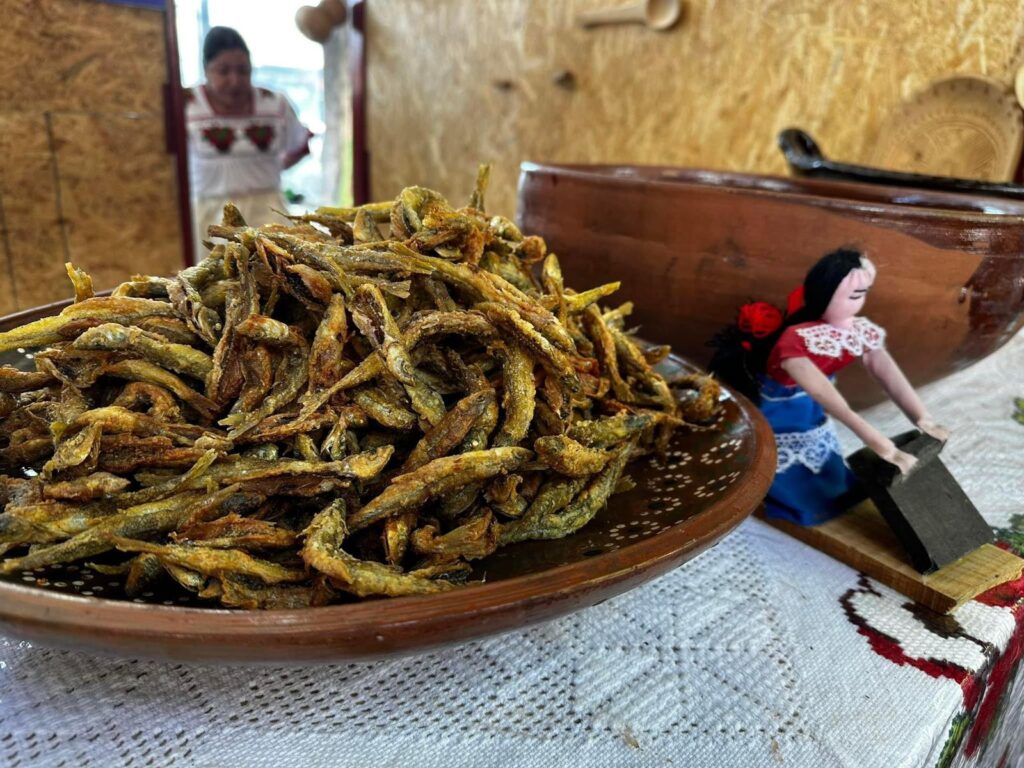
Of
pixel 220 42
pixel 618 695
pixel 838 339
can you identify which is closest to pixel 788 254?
pixel 838 339

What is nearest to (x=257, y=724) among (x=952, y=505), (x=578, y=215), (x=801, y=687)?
(x=801, y=687)

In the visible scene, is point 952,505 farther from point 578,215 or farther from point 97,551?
point 97,551

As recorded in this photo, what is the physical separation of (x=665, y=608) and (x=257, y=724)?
532mm

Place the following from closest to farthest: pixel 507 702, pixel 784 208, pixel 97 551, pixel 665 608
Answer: pixel 97 551
pixel 507 702
pixel 665 608
pixel 784 208

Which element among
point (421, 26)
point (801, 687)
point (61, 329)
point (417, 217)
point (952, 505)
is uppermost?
point (421, 26)

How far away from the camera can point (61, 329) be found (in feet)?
2.86

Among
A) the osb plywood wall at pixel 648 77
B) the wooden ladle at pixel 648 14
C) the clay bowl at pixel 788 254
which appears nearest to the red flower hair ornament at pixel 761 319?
the clay bowl at pixel 788 254

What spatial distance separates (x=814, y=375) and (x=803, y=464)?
0.57 ft

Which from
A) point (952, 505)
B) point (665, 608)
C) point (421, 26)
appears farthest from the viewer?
point (421, 26)

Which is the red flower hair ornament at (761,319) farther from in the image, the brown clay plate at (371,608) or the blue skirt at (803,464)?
the brown clay plate at (371,608)

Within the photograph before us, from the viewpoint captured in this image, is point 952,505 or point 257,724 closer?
point 257,724

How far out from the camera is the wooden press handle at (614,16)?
3.42 m

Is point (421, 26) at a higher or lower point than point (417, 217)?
higher

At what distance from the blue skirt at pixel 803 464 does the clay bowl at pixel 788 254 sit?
22 centimetres
